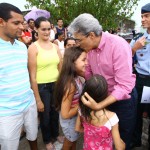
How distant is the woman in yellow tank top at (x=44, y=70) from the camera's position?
2.96 m

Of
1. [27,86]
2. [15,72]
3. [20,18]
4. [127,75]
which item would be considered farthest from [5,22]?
[127,75]

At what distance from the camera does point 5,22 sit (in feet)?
7.63

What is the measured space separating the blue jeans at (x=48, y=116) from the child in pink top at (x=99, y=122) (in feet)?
3.38

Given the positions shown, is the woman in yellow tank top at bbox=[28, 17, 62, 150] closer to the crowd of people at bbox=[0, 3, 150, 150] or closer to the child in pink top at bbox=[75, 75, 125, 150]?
the crowd of people at bbox=[0, 3, 150, 150]

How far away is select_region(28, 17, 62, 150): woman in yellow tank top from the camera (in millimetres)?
2955

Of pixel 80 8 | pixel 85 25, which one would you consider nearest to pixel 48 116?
pixel 85 25

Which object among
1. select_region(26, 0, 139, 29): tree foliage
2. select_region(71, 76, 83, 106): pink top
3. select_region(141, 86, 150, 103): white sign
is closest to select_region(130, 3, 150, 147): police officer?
select_region(141, 86, 150, 103): white sign

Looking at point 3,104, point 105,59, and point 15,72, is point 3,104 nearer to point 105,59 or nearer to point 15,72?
point 15,72

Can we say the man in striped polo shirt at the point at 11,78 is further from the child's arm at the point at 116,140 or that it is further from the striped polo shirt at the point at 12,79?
the child's arm at the point at 116,140

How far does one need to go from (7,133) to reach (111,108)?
3.58 ft

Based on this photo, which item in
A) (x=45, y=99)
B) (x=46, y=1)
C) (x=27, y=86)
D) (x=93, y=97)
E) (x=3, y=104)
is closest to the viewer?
(x=93, y=97)

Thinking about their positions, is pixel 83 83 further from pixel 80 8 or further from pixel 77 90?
pixel 80 8

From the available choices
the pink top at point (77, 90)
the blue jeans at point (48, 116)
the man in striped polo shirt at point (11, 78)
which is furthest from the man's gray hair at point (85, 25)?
the blue jeans at point (48, 116)

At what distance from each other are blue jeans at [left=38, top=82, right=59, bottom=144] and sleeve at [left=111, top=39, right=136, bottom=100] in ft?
4.17
